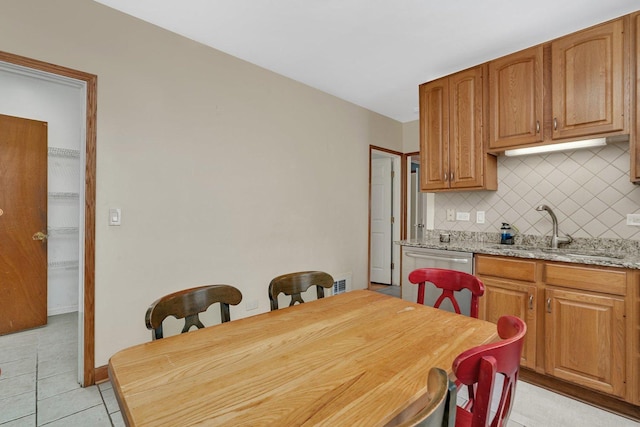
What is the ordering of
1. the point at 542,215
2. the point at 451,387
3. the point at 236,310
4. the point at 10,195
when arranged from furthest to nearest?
1. the point at 10,195
2. the point at 236,310
3. the point at 542,215
4. the point at 451,387

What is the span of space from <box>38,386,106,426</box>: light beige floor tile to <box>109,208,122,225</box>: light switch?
1.13 metres

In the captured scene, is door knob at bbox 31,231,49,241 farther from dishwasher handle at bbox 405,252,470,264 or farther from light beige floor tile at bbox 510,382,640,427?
light beige floor tile at bbox 510,382,640,427

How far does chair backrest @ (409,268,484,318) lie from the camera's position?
158 cm

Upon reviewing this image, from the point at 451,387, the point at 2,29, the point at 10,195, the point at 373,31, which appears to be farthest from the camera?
the point at 10,195

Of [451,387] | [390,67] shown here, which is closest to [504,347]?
[451,387]

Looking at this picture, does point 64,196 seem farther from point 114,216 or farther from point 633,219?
point 633,219

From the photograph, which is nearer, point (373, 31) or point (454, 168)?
point (373, 31)

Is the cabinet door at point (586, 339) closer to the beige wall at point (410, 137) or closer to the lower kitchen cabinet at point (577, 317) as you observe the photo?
the lower kitchen cabinet at point (577, 317)

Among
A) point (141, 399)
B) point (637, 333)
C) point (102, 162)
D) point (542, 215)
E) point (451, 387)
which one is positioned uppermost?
point (102, 162)

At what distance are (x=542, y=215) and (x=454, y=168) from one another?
33.0 inches

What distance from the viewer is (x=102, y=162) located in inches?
83.5

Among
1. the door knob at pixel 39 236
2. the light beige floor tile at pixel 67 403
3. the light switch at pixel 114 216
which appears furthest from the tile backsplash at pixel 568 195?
the door knob at pixel 39 236

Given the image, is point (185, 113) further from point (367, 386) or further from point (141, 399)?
point (367, 386)

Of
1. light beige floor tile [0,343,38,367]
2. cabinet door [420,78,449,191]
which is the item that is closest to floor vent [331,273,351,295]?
cabinet door [420,78,449,191]
